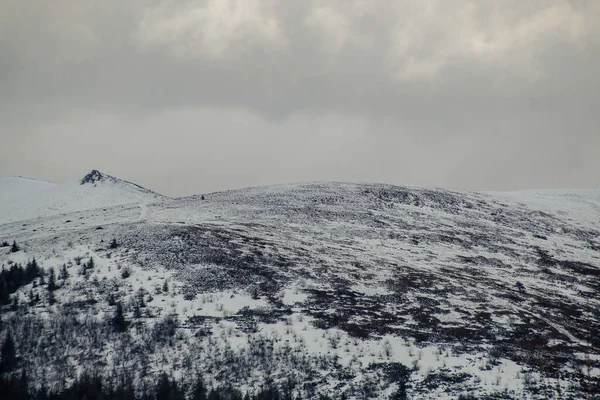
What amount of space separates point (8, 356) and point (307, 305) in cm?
1655

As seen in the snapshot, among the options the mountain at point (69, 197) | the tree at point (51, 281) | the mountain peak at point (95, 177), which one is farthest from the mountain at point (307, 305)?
the mountain peak at point (95, 177)

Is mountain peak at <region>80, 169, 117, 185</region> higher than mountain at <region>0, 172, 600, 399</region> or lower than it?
higher

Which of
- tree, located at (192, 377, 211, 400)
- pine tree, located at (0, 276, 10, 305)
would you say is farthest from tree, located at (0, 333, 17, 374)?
tree, located at (192, 377, 211, 400)

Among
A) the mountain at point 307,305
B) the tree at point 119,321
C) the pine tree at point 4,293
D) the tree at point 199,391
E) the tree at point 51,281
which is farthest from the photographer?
the tree at point 51,281

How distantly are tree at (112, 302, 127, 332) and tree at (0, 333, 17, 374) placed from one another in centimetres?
497

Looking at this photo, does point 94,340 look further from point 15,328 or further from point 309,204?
point 309,204

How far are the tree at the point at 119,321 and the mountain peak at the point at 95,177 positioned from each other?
7586 centimetres

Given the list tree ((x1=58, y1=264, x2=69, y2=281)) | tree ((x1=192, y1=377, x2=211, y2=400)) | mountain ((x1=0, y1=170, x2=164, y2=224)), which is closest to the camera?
tree ((x1=192, y1=377, x2=211, y2=400))

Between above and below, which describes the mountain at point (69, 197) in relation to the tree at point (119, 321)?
above

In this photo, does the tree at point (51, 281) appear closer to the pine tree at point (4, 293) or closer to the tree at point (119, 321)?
the pine tree at point (4, 293)

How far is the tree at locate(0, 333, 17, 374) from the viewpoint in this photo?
98.2 ft

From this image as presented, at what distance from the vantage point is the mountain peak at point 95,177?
10631 centimetres

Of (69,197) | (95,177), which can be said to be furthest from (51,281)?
(95,177)

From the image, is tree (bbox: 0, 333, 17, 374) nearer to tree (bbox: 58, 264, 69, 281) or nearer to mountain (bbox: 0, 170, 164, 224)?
tree (bbox: 58, 264, 69, 281)
